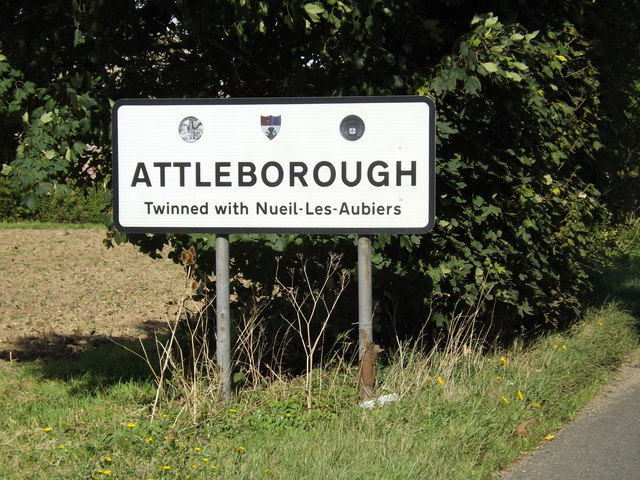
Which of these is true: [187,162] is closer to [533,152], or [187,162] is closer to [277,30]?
[277,30]

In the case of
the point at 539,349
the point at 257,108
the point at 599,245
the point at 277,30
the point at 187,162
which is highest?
the point at 277,30

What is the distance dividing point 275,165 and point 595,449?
261 centimetres

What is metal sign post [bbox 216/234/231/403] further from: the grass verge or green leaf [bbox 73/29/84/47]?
green leaf [bbox 73/29/84/47]

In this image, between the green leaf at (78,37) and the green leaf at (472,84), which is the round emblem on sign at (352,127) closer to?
the green leaf at (472,84)

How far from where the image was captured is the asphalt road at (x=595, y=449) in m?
4.93

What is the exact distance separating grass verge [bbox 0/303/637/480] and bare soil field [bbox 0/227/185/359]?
0.96 meters

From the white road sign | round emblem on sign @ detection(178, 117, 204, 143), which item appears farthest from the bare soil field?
round emblem on sign @ detection(178, 117, 204, 143)

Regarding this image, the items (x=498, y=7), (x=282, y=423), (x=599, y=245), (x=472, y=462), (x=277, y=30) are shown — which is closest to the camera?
(x=472, y=462)

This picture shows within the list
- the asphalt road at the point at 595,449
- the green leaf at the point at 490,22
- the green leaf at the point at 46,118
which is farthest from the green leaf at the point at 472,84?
the green leaf at the point at 46,118

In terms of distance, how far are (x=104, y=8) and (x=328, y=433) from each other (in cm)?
293

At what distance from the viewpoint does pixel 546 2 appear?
738cm

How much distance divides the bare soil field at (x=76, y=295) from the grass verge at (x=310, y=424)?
96 cm

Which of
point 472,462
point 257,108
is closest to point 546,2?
point 257,108

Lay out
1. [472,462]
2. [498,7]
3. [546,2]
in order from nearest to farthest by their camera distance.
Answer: [472,462] → [498,7] → [546,2]
